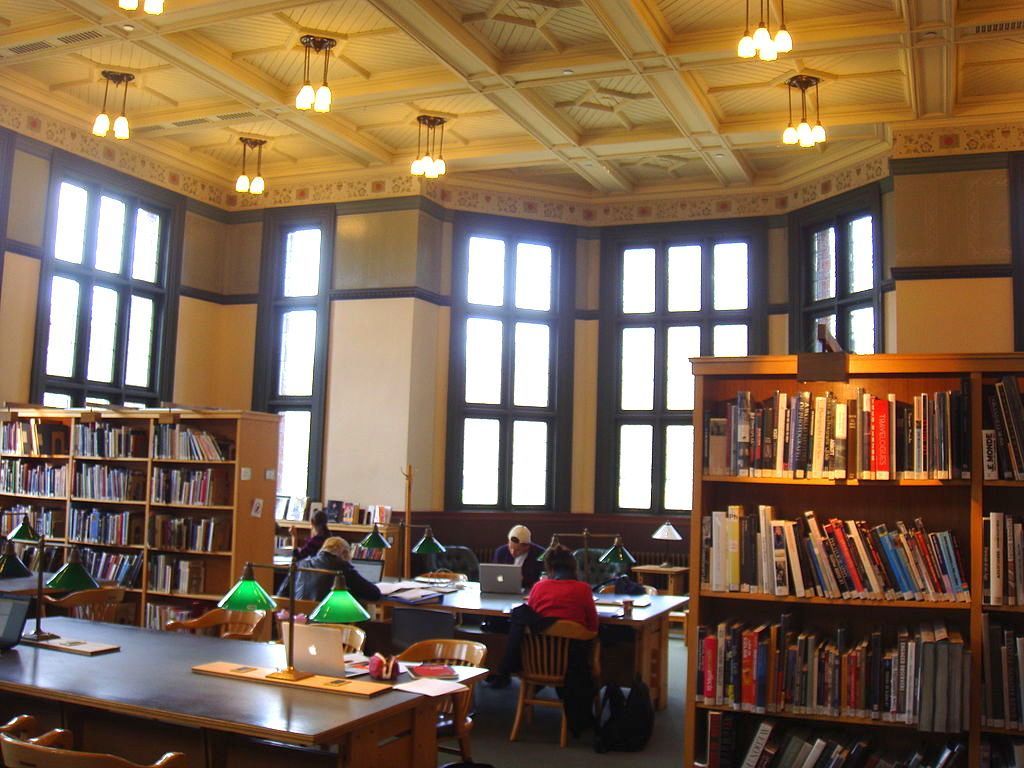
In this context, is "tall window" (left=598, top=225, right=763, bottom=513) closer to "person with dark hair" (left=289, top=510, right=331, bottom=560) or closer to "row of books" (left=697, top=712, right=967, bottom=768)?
"person with dark hair" (left=289, top=510, right=331, bottom=560)

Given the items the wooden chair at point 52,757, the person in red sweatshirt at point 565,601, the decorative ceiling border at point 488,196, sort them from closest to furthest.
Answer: the wooden chair at point 52,757 → the person in red sweatshirt at point 565,601 → the decorative ceiling border at point 488,196

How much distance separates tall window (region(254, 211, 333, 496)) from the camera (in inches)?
476

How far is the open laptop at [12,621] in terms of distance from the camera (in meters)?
4.86

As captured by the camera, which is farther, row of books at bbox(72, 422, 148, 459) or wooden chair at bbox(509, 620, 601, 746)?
row of books at bbox(72, 422, 148, 459)

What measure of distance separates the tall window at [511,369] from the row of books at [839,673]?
7.91 m

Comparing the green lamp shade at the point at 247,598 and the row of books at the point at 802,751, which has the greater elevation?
the green lamp shade at the point at 247,598

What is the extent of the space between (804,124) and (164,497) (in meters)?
6.40

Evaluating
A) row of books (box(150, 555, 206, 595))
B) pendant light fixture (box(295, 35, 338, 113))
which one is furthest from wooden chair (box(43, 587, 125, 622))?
pendant light fixture (box(295, 35, 338, 113))

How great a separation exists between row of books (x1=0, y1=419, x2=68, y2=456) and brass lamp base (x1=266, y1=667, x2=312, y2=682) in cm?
585

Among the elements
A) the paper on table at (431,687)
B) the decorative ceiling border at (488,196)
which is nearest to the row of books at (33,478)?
the decorative ceiling border at (488,196)

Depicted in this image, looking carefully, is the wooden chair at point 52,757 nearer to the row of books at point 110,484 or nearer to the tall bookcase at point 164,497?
the tall bookcase at point 164,497

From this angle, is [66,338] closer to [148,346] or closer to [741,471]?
[148,346]

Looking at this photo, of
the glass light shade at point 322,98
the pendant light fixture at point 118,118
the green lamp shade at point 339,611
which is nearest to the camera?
the green lamp shade at point 339,611

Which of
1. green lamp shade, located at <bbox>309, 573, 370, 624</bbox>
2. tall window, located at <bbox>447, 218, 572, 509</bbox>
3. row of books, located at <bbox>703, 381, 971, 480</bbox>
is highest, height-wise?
tall window, located at <bbox>447, 218, 572, 509</bbox>
